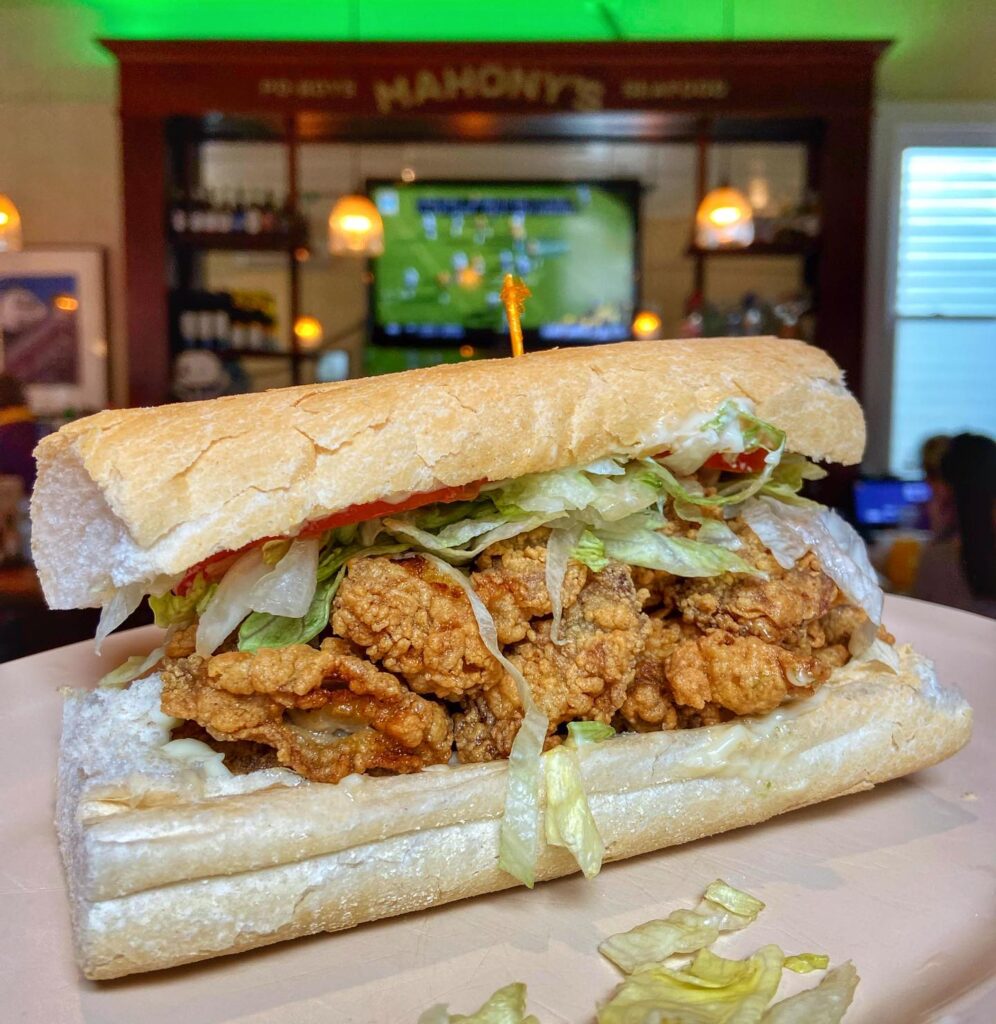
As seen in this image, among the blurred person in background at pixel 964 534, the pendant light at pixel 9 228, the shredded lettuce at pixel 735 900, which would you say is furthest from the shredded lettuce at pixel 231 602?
A: the pendant light at pixel 9 228

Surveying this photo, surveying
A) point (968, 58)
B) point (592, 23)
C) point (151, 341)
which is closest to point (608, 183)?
point (592, 23)

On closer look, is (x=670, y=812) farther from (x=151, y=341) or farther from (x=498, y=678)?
(x=151, y=341)

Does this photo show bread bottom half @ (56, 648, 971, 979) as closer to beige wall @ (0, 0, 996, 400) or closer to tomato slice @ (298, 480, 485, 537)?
tomato slice @ (298, 480, 485, 537)

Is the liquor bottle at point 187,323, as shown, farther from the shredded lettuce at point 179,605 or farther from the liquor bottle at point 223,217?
the shredded lettuce at point 179,605

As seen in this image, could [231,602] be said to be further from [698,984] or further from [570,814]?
[698,984]

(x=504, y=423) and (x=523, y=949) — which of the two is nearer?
(x=523, y=949)

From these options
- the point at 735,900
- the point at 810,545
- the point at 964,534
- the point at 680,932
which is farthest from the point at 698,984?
the point at 964,534

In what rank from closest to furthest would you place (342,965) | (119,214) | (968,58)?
(342,965)
(968,58)
(119,214)
